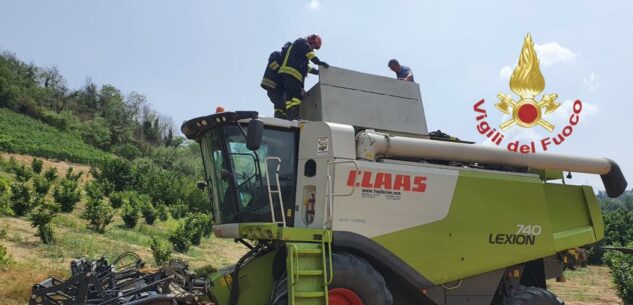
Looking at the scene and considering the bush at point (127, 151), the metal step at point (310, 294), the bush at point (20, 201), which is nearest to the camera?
the metal step at point (310, 294)

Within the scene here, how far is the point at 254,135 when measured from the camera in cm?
597

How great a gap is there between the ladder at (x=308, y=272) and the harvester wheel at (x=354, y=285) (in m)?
0.17

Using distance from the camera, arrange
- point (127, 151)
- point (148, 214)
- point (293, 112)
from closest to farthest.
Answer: point (293, 112), point (148, 214), point (127, 151)

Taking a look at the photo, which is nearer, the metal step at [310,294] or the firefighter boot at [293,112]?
the metal step at [310,294]

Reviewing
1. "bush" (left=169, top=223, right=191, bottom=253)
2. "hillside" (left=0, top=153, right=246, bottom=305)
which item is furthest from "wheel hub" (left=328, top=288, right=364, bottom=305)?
"bush" (left=169, top=223, right=191, bottom=253)

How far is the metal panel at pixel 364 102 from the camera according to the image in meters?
7.28

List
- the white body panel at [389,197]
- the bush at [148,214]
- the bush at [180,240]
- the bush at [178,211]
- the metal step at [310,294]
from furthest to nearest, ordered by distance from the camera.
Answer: the bush at [178,211] < the bush at [148,214] < the bush at [180,240] < the white body panel at [389,197] < the metal step at [310,294]

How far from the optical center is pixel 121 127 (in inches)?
3396

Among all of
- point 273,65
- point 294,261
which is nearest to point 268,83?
point 273,65

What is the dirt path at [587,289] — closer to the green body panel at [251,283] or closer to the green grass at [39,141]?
the green body panel at [251,283]

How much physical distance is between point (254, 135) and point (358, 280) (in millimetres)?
2056

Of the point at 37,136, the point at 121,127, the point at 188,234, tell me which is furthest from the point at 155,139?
the point at 188,234

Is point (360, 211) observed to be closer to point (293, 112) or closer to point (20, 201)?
point (293, 112)

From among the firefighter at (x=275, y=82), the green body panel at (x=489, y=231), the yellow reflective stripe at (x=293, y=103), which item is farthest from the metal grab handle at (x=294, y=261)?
the firefighter at (x=275, y=82)
